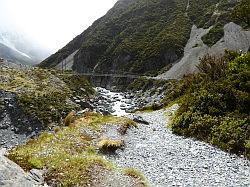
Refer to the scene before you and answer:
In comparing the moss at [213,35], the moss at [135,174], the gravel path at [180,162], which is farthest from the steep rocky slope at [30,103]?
the moss at [213,35]

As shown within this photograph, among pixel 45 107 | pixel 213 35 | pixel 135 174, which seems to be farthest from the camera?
pixel 213 35

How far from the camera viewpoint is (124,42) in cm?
19650

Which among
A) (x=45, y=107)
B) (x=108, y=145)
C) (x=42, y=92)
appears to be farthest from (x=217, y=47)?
(x=108, y=145)

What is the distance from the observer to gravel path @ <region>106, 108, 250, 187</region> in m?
19.0

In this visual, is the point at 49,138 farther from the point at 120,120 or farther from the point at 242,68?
the point at 242,68

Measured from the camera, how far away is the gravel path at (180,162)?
19016 mm

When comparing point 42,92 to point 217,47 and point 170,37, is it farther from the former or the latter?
point 170,37

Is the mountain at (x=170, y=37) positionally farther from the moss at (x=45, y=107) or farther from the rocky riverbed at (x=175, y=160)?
the rocky riverbed at (x=175, y=160)

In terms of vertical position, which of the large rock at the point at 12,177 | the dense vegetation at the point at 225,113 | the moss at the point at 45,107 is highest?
the large rock at the point at 12,177

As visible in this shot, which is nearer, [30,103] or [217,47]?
[30,103]

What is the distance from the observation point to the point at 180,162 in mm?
21578

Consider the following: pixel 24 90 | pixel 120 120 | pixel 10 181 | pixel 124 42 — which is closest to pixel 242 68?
pixel 120 120

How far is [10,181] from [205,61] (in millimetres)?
33153

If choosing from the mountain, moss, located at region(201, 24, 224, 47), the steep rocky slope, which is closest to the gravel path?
the steep rocky slope
